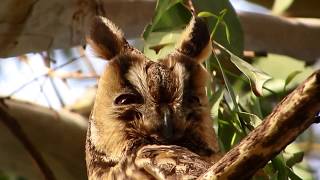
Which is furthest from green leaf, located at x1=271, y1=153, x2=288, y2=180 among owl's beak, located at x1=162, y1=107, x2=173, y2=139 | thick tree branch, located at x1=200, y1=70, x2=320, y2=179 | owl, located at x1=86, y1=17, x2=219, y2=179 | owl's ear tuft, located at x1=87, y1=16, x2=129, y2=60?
thick tree branch, located at x1=200, y1=70, x2=320, y2=179

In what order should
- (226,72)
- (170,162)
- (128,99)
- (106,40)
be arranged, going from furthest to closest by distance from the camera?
(226,72) < (106,40) < (128,99) < (170,162)

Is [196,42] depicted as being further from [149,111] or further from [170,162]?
[170,162]

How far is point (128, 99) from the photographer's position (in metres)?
2.19

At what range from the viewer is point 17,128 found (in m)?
3.23

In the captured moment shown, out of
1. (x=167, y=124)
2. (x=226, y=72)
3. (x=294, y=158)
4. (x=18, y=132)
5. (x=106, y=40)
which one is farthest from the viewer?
(x=18, y=132)

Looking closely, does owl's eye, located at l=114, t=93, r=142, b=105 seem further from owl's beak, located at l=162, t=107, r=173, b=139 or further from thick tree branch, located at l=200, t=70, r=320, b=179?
thick tree branch, located at l=200, t=70, r=320, b=179

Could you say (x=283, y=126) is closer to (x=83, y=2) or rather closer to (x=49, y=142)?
(x=83, y=2)

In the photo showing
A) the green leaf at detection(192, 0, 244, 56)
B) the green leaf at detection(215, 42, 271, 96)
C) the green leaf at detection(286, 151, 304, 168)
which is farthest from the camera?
the green leaf at detection(192, 0, 244, 56)

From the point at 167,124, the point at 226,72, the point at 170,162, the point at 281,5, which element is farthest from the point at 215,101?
the point at 281,5

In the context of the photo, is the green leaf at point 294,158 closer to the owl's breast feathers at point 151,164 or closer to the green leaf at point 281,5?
the owl's breast feathers at point 151,164

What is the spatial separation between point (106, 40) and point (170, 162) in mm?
506

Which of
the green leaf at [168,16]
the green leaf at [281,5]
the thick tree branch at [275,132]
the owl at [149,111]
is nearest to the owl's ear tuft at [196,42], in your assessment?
the owl at [149,111]

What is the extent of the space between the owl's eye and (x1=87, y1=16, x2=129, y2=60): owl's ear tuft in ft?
0.50

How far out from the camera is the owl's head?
2.10m
